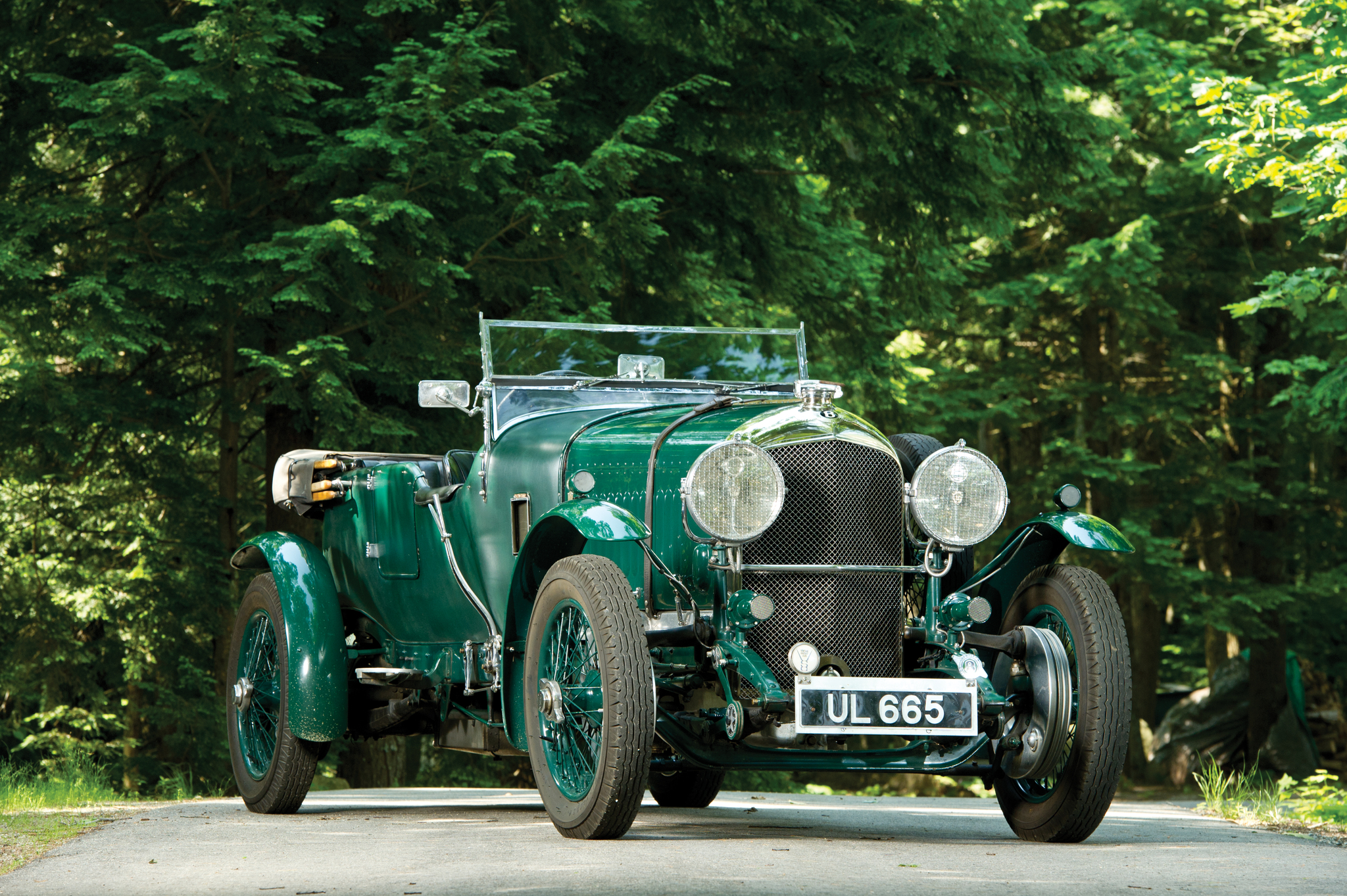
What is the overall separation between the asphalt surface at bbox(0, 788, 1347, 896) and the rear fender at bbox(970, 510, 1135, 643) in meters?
0.97

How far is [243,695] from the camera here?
7.69 metres

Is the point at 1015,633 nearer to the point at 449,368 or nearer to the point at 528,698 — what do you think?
the point at 528,698

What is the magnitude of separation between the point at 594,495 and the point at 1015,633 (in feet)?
5.64

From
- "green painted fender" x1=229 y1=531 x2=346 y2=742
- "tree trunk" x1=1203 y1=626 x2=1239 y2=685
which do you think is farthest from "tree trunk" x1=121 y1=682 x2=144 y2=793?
"tree trunk" x1=1203 y1=626 x2=1239 y2=685

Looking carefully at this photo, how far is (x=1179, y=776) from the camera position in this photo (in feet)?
63.9

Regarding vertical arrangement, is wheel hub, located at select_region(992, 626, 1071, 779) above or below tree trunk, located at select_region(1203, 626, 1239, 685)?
above

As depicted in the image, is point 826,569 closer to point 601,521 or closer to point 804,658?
point 804,658

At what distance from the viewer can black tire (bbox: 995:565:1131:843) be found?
5.62m

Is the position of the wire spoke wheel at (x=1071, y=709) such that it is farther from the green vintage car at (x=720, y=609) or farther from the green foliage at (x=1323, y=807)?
the green foliage at (x=1323, y=807)

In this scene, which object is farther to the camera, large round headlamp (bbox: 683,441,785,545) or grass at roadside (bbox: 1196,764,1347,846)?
grass at roadside (bbox: 1196,764,1347,846)

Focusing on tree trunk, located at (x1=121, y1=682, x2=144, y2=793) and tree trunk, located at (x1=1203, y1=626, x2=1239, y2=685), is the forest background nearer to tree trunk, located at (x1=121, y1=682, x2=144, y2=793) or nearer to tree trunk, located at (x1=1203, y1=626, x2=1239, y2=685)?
tree trunk, located at (x1=121, y1=682, x2=144, y2=793)

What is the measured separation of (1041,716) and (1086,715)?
0.17 metres

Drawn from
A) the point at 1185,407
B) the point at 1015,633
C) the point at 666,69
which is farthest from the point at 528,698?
the point at 1185,407

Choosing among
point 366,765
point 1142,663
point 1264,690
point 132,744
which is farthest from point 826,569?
point 1142,663
